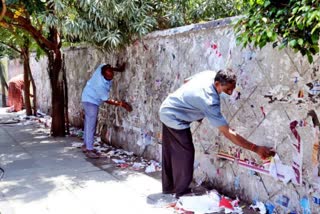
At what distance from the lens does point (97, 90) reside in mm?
6508

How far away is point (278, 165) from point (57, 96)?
605 cm

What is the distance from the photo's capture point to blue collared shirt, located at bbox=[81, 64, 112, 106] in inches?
255

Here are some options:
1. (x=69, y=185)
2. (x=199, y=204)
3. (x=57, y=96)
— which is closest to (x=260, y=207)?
(x=199, y=204)

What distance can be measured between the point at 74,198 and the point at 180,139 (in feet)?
4.67

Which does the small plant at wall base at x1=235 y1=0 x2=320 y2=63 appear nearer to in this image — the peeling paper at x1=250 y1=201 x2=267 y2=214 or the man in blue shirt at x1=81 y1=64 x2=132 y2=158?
the peeling paper at x1=250 y1=201 x2=267 y2=214

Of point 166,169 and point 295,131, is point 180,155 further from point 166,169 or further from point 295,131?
point 295,131

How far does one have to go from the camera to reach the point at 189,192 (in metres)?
4.50

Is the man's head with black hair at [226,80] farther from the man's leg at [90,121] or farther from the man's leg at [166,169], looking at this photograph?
the man's leg at [90,121]

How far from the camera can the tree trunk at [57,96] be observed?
336 inches

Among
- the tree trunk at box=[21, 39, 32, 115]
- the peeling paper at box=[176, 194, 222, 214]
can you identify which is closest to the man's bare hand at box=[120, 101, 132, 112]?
the peeling paper at box=[176, 194, 222, 214]

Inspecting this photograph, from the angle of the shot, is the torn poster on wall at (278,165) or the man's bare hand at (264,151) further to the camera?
the man's bare hand at (264,151)

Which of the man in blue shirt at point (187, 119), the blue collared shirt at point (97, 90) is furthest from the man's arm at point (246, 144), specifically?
the blue collared shirt at point (97, 90)

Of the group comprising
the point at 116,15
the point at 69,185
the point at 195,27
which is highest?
the point at 116,15

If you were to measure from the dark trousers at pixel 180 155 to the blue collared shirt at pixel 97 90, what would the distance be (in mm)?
2304
